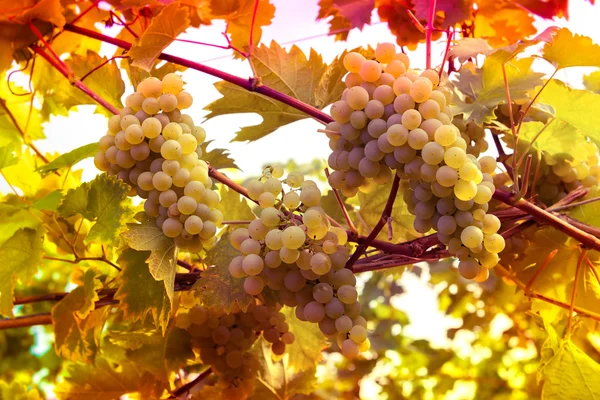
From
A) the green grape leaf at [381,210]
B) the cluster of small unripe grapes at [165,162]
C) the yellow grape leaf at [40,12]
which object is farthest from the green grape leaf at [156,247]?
the yellow grape leaf at [40,12]

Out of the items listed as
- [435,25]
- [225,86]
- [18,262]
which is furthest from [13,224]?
[435,25]

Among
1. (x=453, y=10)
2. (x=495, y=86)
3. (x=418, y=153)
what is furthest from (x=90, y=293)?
(x=453, y=10)

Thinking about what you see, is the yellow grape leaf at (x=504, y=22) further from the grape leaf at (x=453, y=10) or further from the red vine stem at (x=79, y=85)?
the red vine stem at (x=79, y=85)

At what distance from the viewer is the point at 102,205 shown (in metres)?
0.58

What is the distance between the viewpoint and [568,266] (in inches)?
26.6

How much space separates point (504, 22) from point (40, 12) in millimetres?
702

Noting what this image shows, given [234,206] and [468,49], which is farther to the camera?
[234,206]

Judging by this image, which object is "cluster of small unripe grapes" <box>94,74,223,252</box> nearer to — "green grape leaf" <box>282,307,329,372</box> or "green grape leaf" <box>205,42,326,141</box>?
"green grape leaf" <box>205,42,326,141</box>

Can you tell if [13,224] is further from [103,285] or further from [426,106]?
[426,106]

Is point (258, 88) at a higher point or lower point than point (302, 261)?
higher

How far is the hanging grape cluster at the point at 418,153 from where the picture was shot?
0.44 m

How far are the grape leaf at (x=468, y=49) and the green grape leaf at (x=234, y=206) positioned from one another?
1.07 ft

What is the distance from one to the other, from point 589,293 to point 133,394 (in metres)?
0.68

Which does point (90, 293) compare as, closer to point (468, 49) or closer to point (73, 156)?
point (73, 156)
